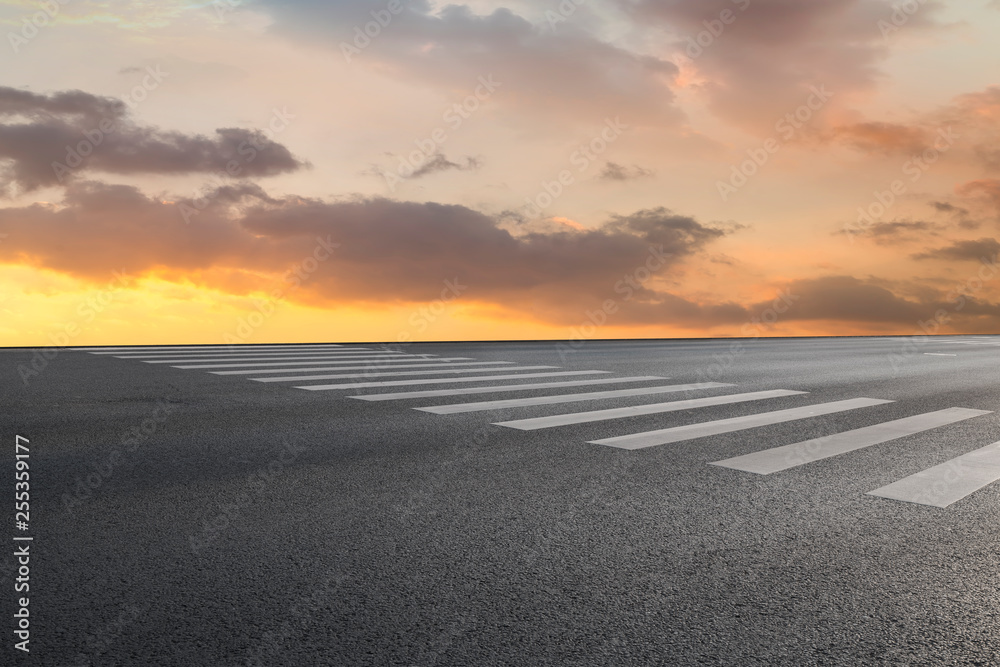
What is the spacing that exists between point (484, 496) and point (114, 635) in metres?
2.61

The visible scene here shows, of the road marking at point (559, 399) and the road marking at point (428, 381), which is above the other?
the road marking at point (428, 381)

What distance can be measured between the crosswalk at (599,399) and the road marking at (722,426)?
0.01 metres

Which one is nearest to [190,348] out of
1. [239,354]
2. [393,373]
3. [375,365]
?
[239,354]

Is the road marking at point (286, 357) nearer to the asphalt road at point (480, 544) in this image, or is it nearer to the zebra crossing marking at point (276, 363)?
the zebra crossing marking at point (276, 363)

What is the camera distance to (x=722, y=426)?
8.15 meters

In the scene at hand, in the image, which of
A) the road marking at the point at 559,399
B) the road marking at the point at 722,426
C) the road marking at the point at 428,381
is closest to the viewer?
the road marking at the point at 722,426

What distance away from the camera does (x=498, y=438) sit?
7.20m

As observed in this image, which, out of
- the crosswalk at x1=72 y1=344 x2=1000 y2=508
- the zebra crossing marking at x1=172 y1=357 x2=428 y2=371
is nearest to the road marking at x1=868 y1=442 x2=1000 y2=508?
the crosswalk at x1=72 y1=344 x2=1000 y2=508

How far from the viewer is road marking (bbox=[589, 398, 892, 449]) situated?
715 centimetres

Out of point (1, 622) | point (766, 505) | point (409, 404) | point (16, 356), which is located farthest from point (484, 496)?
point (16, 356)

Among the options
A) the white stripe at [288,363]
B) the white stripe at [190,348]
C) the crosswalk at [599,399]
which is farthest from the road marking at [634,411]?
the white stripe at [190,348]

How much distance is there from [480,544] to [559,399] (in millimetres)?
6146

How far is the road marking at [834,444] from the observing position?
20.6 feet

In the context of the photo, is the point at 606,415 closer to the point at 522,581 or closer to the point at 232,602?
the point at 522,581
